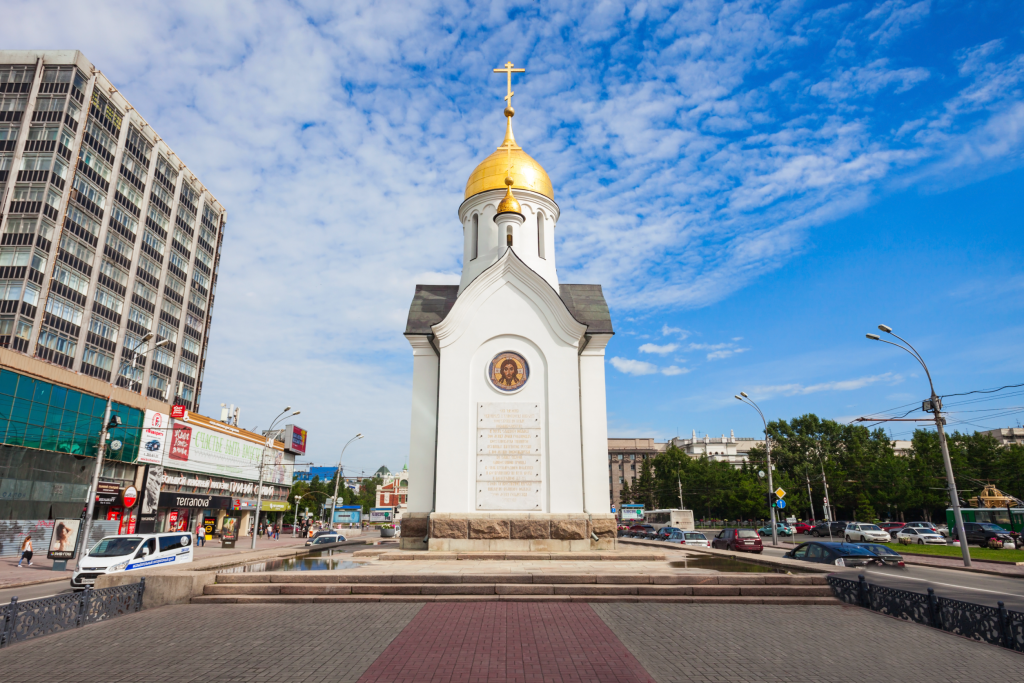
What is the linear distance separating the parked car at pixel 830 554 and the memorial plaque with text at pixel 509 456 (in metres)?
8.19

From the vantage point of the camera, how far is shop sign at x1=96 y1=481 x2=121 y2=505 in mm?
31227

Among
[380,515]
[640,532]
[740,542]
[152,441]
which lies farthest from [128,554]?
[380,515]

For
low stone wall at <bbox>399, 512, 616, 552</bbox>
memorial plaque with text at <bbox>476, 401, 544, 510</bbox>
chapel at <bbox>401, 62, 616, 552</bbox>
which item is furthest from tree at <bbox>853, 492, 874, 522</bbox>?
memorial plaque with text at <bbox>476, 401, 544, 510</bbox>

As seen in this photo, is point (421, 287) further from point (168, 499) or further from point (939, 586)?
point (168, 499)

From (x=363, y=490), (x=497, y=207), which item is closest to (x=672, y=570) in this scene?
(x=497, y=207)

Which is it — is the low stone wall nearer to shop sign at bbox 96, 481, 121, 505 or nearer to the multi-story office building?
shop sign at bbox 96, 481, 121, 505

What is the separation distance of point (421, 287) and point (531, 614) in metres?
15.7

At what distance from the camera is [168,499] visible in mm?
37281

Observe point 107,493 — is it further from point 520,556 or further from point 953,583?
point 953,583

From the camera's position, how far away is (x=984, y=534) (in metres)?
30.6

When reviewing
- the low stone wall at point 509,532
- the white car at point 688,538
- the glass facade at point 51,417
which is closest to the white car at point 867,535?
the white car at point 688,538

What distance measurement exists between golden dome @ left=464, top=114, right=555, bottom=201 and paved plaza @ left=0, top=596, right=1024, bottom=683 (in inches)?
717

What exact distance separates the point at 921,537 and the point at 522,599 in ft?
110

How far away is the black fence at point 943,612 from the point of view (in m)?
7.92
